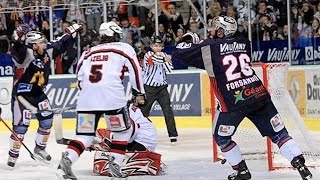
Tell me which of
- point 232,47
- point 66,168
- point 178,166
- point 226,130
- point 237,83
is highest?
point 232,47

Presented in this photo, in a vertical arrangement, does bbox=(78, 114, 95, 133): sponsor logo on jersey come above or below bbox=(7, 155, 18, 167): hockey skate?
above

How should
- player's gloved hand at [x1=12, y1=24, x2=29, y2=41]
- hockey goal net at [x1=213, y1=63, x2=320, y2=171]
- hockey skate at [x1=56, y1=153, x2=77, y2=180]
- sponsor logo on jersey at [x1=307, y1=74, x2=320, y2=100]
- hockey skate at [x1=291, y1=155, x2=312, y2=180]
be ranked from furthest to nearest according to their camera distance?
sponsor logo on jersey at [x1=307, y1=74, x2=320, y2=100], player's gloved hand at [x1=12, y1=24, x2=29, y2=41], hockey goal net at [x1=213, y1=63, x2=320, y2=171], hockey skate at [x1=56, y1=153, x2=77, y2=180], hockey skate at [x1=291, y1=155, x2=312, y2=180]

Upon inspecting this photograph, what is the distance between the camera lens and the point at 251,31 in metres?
13.5

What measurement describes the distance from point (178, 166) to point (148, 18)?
6328 millimetres

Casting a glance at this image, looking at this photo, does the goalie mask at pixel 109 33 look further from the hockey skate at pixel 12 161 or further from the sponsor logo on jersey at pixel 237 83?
the hockey skate at pixel 12 161

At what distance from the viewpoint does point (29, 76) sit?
831 cm

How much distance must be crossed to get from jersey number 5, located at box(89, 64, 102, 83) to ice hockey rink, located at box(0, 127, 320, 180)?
3.68 feet

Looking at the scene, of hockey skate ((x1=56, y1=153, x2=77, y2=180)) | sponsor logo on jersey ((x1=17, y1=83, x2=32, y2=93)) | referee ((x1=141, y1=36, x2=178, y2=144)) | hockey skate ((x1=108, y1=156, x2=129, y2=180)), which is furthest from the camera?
referee ((x1=141, y1=36, x2=178, y2=144))

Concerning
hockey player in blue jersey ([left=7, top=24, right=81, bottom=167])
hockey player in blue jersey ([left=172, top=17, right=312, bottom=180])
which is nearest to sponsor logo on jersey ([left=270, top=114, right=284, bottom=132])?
hockey player in blue jersey ([left=172, top=17, right=312, bottom=180])

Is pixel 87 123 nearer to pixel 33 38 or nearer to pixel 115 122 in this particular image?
pixel 115 122

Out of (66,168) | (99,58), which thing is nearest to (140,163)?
(66,168)

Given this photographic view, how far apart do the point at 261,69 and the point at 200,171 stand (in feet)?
3.62

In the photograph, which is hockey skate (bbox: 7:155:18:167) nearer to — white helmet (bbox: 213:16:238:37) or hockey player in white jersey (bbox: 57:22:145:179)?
hockey player in white jersey (bbox: 57:22:145:179)

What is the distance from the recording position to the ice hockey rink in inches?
293
